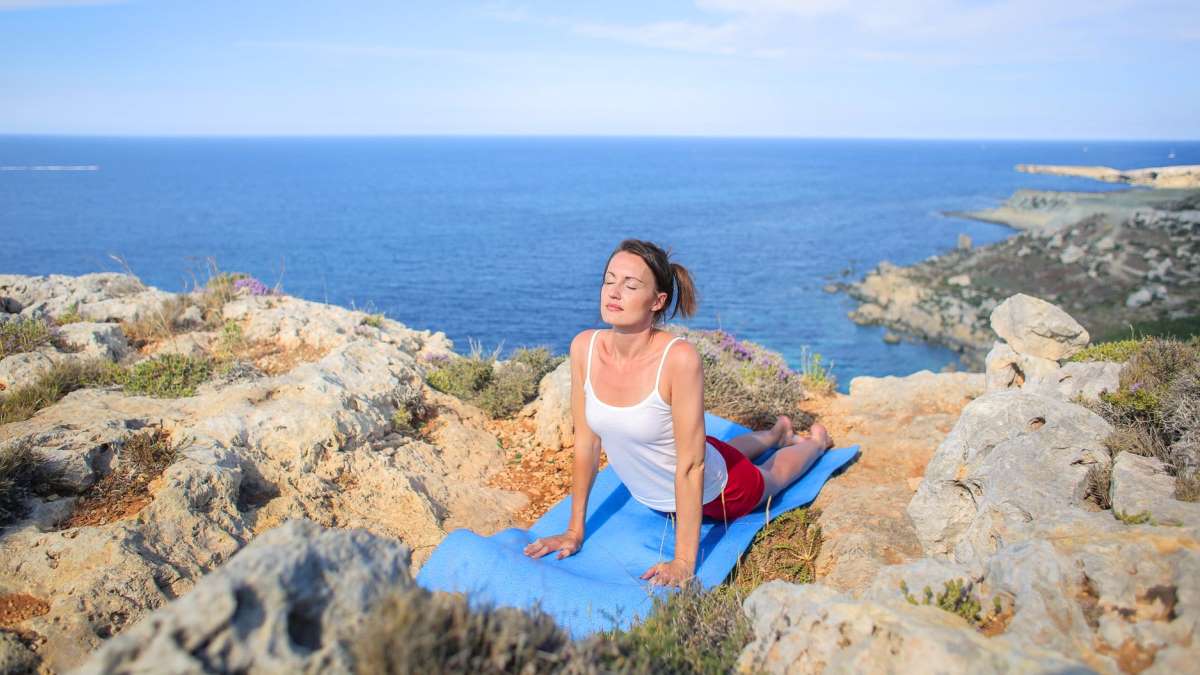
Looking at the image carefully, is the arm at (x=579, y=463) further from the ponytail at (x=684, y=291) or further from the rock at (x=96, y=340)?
the rock at (x=96, y=340)

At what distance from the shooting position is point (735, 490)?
18.2 feet

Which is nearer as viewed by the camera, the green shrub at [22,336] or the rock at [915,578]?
the rock at [915,578]

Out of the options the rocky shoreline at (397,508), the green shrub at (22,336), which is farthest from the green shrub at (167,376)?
the green shrub at (22,336)

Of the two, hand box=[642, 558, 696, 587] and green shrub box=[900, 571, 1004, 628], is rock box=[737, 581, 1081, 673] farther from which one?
hand box=[642, 558, 696, 587]

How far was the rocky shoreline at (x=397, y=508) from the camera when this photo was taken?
2.45 metres

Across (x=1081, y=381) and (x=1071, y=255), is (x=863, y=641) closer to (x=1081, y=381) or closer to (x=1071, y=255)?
(x=1081, y=381)

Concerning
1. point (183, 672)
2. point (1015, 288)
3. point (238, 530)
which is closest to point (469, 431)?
point (238, 530)

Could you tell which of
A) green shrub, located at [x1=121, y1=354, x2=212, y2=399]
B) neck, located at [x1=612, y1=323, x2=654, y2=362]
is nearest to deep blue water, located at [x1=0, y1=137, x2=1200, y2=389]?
green shrub, located at [x1=121, y1=354, x2=212, y2=399]

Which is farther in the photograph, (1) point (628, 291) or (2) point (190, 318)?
(2) point (190, 318)

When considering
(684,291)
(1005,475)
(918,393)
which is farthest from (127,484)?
(918,393)

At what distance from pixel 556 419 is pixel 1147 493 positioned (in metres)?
5.14

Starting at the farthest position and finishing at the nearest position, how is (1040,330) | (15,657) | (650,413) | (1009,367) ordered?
(1009,367) < (1040,330) < (650,413) < (15,657)

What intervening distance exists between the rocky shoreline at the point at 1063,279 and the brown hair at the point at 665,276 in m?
34.5

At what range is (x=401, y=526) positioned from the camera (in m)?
6.09
